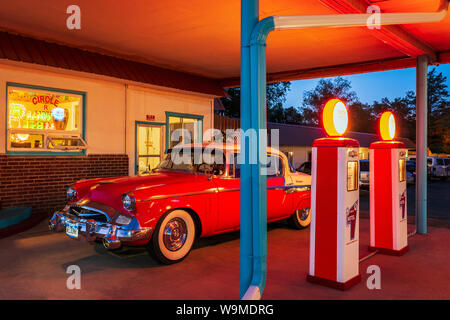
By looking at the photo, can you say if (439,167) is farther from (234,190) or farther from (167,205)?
(167,205)

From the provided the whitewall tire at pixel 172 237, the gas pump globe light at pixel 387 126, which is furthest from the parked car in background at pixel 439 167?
the whitewall tire at pixel 172 237

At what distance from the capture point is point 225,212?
638 centimetres

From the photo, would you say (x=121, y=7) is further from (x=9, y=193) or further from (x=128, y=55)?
(x=9, y=193)

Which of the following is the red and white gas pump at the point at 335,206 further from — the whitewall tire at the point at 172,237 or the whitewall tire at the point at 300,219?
the whitewall tire at the point at 300,219

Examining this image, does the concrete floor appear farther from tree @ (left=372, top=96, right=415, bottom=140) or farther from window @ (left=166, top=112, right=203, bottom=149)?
tree @ (left=372, top=96, right=415, bottom=140)

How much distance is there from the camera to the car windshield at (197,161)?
21.5 ft

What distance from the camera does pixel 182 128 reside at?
40.9 ft

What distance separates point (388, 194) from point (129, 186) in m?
4.12

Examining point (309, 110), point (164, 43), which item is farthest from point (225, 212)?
point (309, 110)

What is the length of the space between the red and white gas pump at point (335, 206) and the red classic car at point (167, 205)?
1.81m

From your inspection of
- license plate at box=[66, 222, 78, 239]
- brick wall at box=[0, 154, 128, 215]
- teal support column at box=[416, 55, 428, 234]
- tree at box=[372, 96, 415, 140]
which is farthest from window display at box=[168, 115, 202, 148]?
tree at box=[372, 96, 415, 140]

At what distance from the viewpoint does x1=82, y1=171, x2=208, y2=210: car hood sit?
17.9 ft

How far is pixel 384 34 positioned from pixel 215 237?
4807 mm

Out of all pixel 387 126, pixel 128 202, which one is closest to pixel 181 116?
pixel 387 126
